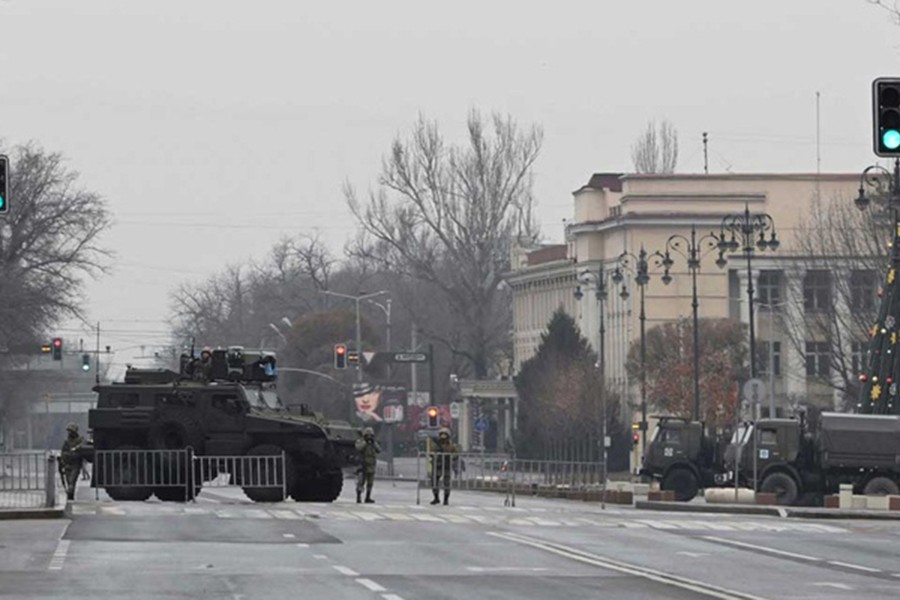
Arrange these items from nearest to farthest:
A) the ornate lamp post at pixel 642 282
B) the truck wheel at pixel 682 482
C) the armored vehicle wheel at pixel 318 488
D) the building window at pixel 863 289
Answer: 1. the armored vehicle wheel at pixel 318 488
2. the truck wheel at pixel 682 482
3. the building window at pixel 863 289
4. the ornate lamp post at pixel 642 282

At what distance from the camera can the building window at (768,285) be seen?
110 meters

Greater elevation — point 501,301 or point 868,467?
point 501,301

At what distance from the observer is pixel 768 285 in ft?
364

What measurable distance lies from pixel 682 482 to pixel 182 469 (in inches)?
730

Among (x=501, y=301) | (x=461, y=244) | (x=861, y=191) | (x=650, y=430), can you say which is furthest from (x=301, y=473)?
(x=501, y=301)

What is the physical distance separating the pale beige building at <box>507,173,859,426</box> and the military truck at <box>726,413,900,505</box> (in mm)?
50496

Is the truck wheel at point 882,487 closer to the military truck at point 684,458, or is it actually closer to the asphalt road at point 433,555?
the military truck at point 684,458

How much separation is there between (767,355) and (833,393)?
14.2 ft

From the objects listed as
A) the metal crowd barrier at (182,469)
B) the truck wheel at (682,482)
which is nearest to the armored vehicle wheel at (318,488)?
the metal crowd barrier at (182,469)

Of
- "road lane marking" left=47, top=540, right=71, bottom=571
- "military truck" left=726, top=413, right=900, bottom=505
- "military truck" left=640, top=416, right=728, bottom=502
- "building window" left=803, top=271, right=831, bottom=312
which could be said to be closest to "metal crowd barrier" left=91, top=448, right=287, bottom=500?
"military truck" left=726, top=413, right=900, bottom=505

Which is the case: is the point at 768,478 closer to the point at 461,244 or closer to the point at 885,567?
the point at 885,567

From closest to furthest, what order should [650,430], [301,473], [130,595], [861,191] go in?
[130,595], [301,473], [861,191], [650,430]

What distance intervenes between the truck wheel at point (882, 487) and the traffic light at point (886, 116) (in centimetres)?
2742

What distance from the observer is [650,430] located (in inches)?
4028
